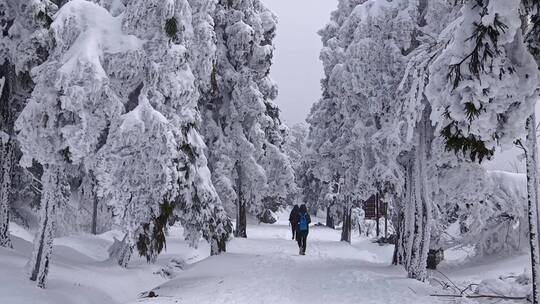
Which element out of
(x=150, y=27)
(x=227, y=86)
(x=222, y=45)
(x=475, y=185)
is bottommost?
(x=475, y=185)

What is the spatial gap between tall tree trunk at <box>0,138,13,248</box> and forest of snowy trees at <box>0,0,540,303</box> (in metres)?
0.04

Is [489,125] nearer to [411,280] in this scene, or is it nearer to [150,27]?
[411,280]

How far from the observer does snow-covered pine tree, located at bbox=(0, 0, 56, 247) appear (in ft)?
36.8

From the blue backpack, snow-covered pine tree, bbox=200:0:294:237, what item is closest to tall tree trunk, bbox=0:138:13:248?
snow-covered pine tree, bbox=200:0:294:237

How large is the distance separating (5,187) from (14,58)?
3.35 meters

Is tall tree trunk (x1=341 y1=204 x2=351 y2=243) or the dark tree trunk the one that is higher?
the dark tree trunk

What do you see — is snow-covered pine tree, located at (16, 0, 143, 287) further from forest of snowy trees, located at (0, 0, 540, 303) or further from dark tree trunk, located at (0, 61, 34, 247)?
dark tree trunk, located at (0, 61, 34, 247)

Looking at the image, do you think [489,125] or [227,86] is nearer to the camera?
[489,125]

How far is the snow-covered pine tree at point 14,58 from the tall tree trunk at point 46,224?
239 centimetres

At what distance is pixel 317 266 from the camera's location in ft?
45.2

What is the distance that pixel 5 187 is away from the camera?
41.0 ft

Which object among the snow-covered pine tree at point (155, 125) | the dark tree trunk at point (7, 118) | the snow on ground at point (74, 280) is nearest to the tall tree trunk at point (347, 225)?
the snow on ground at point (74, 280)

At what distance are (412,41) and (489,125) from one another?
876cm

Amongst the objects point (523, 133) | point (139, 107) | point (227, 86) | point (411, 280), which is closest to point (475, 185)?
point (411, 280)
